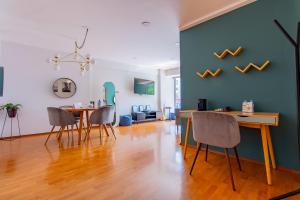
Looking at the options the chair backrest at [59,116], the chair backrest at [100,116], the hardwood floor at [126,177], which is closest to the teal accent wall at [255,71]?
the hardwood floor at [126,177]

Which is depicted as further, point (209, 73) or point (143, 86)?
point (143, 86)

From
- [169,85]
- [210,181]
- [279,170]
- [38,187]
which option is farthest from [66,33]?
[169,85]

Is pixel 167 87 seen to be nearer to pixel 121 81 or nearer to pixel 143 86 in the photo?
pixel 143 86

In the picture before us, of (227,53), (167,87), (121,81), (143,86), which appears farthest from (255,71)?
(167,87)

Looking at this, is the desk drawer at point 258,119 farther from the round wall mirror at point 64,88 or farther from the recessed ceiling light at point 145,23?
the round wall mirror at point 64,88

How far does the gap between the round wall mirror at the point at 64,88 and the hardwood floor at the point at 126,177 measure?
2.32 metres

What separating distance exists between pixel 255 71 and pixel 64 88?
4895 millimetres

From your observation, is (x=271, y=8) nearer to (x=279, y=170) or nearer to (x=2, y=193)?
(x=279, y=170)

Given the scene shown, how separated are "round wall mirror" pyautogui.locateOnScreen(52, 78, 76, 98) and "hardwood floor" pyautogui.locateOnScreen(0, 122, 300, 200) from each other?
91.4 inches

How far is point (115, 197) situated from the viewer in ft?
5.11

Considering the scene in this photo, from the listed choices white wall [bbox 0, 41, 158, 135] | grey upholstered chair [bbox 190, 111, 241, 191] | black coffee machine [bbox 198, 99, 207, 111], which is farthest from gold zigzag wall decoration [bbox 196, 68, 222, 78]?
white wall [bbox 0, 41, 158, 135]

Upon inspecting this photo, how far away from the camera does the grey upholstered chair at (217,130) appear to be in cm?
175

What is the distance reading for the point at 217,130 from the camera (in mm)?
1835

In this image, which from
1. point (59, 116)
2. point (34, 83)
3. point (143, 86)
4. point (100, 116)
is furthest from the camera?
point (143, 86)
